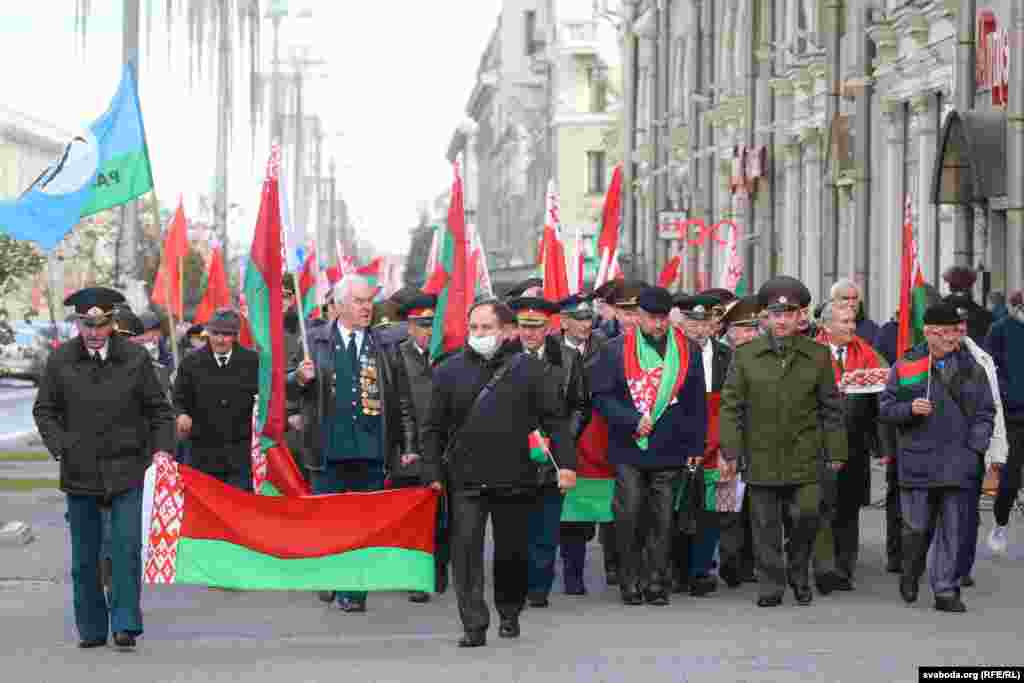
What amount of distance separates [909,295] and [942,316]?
249 centimetres

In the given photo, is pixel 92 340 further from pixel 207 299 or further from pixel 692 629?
pixel 207 299

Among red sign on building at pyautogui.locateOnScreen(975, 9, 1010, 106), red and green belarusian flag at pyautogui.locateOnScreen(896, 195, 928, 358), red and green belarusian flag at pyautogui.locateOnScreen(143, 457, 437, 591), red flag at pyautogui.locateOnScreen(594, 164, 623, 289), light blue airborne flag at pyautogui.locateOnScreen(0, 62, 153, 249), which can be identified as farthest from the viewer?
red sign on building at pyautogui.locateOnScreen(975, 9, 1010, 106)

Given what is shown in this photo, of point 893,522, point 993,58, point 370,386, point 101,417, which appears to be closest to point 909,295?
point 893,522

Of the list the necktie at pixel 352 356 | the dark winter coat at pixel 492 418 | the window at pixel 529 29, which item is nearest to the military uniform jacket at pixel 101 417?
the dark winter coat at pixel 492 418

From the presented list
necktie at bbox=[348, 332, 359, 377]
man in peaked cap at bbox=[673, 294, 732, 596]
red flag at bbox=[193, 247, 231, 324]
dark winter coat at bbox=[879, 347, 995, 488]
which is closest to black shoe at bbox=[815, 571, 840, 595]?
man in peaked cap at bbox=[673, 294, 732, 596]

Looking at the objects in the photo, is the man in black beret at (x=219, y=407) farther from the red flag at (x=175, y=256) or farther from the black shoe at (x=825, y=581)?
the red flag at (x=175, y=256)

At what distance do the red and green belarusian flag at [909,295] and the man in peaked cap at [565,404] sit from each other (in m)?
2.34

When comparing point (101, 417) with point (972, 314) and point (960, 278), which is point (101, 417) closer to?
point (972, 314)

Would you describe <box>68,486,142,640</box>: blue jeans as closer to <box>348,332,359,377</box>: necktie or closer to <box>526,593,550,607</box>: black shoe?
<box>348,332,359,377</box>: necktie

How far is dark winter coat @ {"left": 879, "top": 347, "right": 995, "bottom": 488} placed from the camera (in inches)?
503

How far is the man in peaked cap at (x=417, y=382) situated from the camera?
43.2 ft

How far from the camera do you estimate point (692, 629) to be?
472 inches

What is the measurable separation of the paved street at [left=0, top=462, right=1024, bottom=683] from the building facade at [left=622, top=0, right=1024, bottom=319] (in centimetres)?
412

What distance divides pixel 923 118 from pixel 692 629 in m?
18.6
